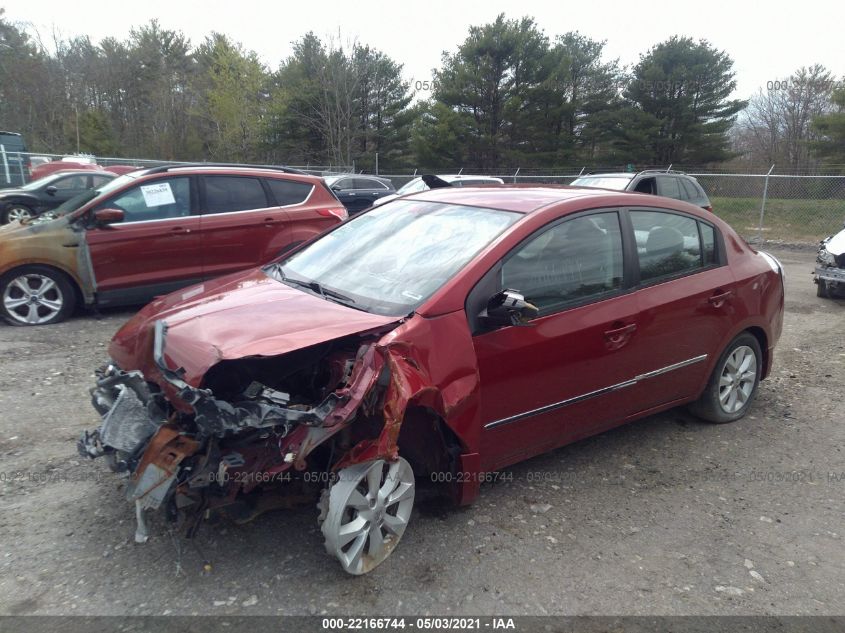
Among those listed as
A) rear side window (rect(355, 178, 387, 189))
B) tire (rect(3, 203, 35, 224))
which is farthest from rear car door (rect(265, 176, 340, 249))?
rear side window (rect(355, 178, 387, 189))

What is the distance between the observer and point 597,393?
140 inches

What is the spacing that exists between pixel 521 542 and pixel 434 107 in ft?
104

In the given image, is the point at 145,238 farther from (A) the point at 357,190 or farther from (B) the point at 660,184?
(A) the point at 357,190

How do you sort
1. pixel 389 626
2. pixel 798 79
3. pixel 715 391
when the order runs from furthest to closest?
pixel 798 79 → pixel 715 391 → pixel 389 626

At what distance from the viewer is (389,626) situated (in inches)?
96.7

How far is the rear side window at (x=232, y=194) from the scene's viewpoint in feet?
23.7

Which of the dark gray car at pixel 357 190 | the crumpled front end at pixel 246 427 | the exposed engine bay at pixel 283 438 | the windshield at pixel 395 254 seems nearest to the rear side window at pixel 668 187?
the dark gray car at pixel 357 190

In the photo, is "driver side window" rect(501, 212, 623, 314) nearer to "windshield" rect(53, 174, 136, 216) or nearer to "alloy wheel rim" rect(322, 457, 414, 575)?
"alloy wheel rim" rect(322, 457, 414, 575)

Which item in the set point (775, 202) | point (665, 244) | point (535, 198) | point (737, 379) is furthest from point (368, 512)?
point (775, 202)

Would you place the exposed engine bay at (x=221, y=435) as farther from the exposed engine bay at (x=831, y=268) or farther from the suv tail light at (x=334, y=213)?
the exposed engine bay at (x=831, y=268)

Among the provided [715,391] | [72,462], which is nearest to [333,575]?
[72,462]

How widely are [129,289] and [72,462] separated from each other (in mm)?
3540

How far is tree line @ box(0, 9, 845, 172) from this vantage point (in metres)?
29.7

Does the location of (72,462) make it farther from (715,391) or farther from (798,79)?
(798,79)
